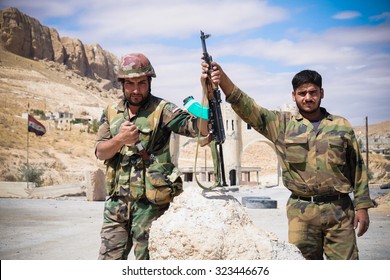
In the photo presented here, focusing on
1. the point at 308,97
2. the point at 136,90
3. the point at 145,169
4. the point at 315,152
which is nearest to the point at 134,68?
the point at 136,90

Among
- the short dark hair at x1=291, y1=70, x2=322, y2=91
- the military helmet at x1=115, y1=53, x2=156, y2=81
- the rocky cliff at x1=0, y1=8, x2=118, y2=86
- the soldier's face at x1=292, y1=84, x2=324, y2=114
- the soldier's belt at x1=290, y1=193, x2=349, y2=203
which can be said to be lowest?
the soldier's belt at x1=290, y1=193, x2=349, y2=203

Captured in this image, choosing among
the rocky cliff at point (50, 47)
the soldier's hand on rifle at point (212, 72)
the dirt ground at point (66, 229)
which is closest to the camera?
the soldier's hand on rifle at point (212, 72)

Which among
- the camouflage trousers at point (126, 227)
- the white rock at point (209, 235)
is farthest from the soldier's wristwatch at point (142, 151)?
the white rock at point (209, 235)

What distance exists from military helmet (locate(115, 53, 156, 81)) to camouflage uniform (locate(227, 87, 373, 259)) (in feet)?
1.95

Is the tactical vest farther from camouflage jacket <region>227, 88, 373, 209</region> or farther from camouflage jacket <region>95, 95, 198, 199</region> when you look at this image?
camouflage jacket <region>227, 88, 373, 209</region>

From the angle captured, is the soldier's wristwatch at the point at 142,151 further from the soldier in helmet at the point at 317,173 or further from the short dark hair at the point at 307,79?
the short dark hair at the point at 307,79

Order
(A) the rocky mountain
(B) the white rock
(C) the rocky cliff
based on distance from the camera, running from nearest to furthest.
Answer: (B) the white rock
(A) the rocky mountain
(C) the rocky cliff

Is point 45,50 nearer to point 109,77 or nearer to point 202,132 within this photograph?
point 109,77

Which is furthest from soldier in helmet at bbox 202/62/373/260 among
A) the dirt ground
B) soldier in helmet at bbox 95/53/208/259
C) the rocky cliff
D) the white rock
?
the rocky cliff

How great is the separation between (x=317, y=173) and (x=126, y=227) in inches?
53.2

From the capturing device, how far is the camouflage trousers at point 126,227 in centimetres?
349

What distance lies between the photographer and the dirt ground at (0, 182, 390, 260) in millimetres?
6859

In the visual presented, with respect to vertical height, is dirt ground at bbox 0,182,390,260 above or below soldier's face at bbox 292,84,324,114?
below

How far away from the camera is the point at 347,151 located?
3.63m
